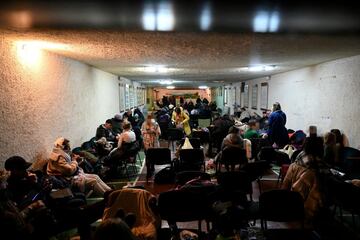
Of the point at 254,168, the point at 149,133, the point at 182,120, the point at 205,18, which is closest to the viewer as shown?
the point at 205,18

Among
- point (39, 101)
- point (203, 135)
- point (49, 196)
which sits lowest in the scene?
point (49, 196)

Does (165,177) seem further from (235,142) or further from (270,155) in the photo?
(270,155)

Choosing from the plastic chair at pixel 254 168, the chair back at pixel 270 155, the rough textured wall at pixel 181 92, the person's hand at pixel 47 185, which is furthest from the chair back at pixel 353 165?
the rough textured wall at pixel 181 92

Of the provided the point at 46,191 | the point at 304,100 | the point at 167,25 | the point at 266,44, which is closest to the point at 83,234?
the point at 46,191

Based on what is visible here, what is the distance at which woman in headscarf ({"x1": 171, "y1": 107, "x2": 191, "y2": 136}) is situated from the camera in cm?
1053

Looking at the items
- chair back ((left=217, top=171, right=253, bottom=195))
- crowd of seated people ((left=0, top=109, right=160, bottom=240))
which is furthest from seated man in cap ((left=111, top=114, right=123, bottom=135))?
chair back ((left=217, top=171, right=253, bottom=195))

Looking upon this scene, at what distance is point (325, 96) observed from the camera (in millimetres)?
8047

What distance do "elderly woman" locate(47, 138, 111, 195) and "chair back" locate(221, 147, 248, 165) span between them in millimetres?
2419

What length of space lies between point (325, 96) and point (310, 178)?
4.64m

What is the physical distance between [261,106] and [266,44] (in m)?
9.79

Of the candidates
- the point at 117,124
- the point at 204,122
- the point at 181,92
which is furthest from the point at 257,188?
the point at 181,92

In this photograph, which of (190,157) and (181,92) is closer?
(190,157)

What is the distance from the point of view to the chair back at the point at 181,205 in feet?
12.0

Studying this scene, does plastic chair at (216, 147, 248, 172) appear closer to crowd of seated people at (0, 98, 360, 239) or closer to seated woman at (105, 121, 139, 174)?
crowd of seated people at (0, 98, 360, 239)
